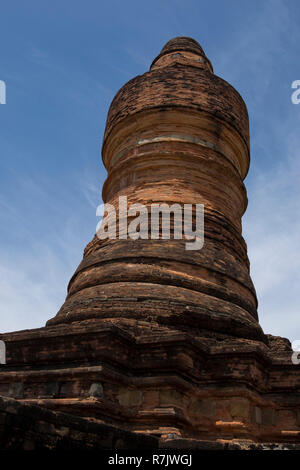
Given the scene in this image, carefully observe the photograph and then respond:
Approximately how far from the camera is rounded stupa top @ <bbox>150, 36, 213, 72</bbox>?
988 centimetres

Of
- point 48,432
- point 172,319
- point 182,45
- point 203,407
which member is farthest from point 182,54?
point 48,432

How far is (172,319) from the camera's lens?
575 cm

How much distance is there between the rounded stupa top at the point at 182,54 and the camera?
9.88m

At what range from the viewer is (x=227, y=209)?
26.1 feet

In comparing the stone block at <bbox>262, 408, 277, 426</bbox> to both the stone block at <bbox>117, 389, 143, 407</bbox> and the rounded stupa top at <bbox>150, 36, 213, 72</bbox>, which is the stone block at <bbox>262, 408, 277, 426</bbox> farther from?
the rounded stupa top at <bbox>150, 36, 213, 72</bbox>

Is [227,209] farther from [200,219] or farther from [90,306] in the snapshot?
[90,306]

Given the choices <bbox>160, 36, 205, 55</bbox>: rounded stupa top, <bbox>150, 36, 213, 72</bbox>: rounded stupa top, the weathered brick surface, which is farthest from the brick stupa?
<bbox>160, 36, 205, 55</bbox>: rounded stupa top

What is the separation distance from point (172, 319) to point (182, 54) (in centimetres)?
654

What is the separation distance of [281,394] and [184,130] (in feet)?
15.5

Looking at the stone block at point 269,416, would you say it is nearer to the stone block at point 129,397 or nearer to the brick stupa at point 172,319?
the brick stupa at point 172,319

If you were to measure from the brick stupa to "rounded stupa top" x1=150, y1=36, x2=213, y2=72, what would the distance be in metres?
1.10

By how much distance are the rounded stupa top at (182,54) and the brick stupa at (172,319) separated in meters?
1.10
